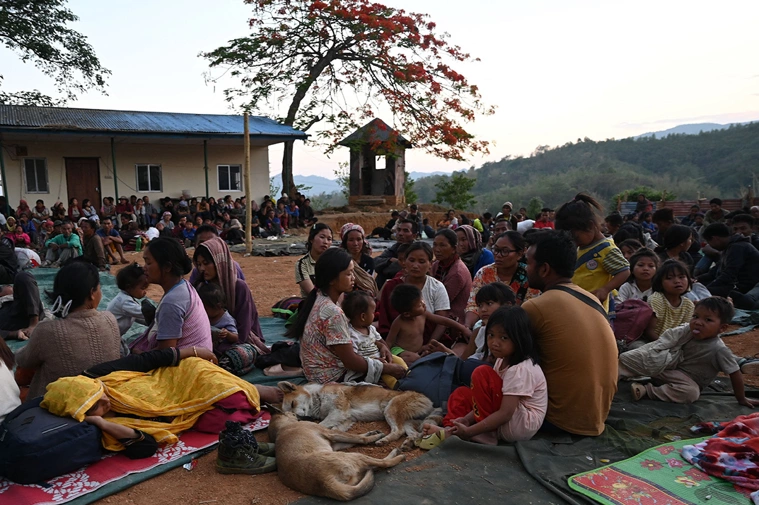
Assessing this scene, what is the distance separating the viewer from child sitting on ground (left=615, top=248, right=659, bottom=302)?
5426 mm

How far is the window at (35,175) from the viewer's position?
667 inches

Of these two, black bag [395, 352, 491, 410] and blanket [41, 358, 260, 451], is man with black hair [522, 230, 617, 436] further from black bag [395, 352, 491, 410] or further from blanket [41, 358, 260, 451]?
blanket [41, 358, 260, 451]

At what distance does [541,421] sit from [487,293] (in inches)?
45.9

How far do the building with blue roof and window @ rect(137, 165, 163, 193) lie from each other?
0.03 meters

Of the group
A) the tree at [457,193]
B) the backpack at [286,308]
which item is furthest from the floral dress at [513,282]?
the tree at [457,193]

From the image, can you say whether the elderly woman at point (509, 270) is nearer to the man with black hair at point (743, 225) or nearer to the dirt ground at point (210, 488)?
the dirt ground at point (210, 488)

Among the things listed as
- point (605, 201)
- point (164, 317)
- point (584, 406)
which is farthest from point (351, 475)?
point (605, 201)

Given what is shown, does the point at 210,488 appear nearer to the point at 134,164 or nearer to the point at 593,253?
the point at 593,253

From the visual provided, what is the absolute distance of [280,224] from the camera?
60.0 feet

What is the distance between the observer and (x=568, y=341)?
3.16 meters

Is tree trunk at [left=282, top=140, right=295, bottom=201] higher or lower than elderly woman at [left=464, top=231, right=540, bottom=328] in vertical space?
higher

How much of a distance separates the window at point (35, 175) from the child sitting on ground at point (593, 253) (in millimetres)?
17235

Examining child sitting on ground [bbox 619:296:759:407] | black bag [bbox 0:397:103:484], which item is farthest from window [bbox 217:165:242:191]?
child sitting on ground [bbox 619:296:759:407]

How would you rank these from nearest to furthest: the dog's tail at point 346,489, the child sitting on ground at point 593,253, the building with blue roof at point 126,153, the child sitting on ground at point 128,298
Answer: the dog's tail at point 346,489 < the child sitting on ground at point 593,253 < the child sitting on ground at point 128,298 < the building with blue roof at point 126,153
